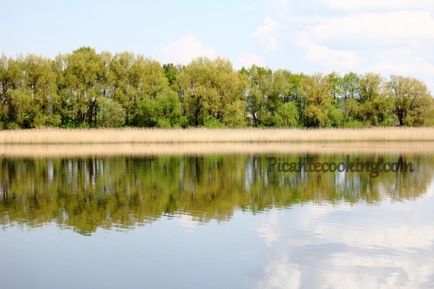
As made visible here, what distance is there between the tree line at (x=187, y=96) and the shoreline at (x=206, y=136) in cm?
825

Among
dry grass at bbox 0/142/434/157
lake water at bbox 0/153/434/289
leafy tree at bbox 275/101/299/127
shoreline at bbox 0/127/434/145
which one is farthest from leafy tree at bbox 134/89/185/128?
lake water at bbox 0/153/434/289

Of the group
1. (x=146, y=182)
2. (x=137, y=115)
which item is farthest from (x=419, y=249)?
(x=137, y=115)

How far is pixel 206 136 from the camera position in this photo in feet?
148

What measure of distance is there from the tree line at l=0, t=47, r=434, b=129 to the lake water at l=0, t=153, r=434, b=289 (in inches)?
1272

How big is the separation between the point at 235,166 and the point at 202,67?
32.4 metres

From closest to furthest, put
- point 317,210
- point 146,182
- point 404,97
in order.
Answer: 1. point 317,210
2. point 146,182
3. point 404,97

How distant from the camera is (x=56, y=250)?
416 inches

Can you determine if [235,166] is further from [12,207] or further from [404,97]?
[404,97]

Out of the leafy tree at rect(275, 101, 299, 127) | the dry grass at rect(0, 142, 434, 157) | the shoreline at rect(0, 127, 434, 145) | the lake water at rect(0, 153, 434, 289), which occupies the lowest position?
the lake water at rect(0, 153, 434, 289)

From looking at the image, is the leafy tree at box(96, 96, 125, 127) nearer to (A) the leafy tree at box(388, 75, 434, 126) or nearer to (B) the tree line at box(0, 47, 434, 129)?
(B) the tree line at box(0, 47, 434, 129)

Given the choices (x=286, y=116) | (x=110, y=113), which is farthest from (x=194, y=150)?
(x=286, y=116)

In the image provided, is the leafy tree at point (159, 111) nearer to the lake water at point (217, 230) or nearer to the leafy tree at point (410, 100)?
the leafy tree at point (410, 100)

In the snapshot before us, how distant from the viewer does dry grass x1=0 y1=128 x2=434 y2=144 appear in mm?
43438

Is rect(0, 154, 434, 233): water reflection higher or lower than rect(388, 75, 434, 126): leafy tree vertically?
lower
